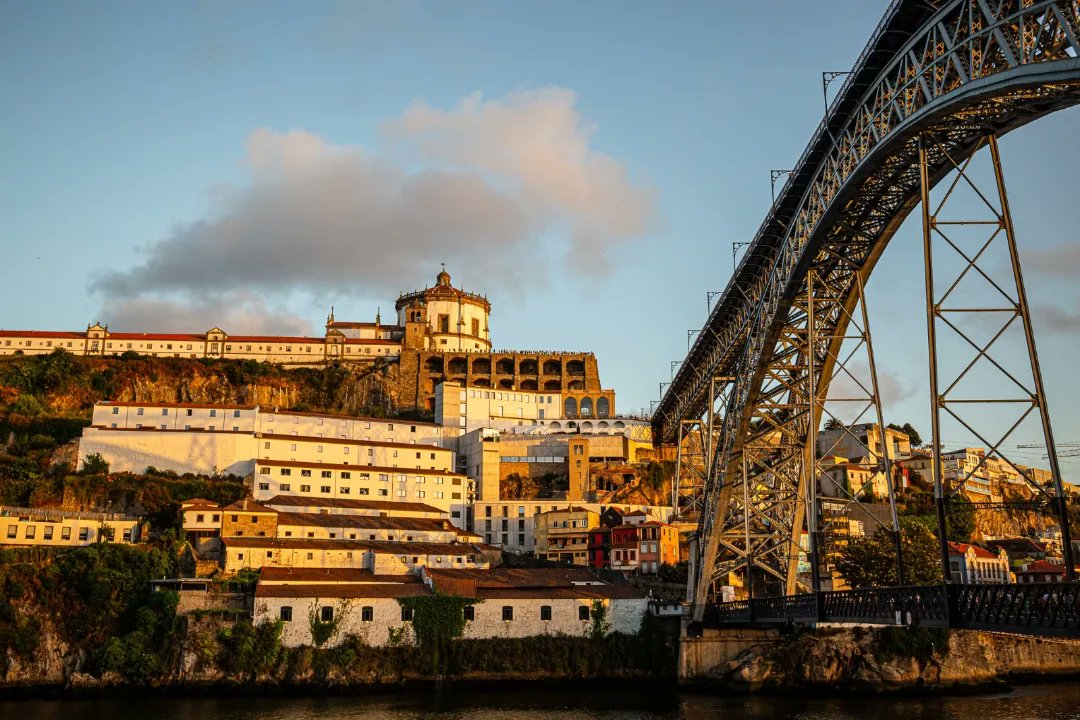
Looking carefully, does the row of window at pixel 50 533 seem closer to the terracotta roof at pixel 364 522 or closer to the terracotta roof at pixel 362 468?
the terracotta roof at pixel 364 522

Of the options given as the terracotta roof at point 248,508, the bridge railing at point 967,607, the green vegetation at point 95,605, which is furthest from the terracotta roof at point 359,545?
the bridge railing at point 967,607

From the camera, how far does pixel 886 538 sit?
5538 centimetres

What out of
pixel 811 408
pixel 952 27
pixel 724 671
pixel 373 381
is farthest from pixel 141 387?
pixel 952 27

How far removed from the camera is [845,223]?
29516mm

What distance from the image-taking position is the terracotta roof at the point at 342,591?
42.8 m

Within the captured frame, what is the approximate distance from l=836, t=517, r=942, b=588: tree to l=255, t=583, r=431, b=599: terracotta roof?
913 inches

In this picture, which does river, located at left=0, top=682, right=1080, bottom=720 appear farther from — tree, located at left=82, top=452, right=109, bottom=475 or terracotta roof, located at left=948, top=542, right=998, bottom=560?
tree, located at left=82, top=452, right=109, bottom=475

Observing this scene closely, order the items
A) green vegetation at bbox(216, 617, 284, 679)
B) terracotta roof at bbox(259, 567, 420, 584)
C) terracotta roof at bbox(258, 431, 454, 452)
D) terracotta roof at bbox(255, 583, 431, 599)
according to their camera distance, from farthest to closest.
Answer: terracotta roof at bbox(258, 431, 454, 452) < terracotta roof at bbox(259, 567, 420, 584) < terracotta roof at bbox(255, 583, 431, 599) < green vegetation at bbox(216, 617, 284, 679)

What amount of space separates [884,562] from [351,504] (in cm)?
3186

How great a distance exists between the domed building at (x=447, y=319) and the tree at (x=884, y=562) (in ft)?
165

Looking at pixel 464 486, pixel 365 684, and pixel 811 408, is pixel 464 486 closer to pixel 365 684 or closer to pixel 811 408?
pixel 365 684

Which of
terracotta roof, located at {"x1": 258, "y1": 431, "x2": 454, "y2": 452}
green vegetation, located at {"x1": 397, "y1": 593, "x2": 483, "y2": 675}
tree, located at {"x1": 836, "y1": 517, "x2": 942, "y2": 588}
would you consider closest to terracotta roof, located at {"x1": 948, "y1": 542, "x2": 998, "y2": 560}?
tree, located at {"x1": 836, "y1": 517, "x2": 942, "y2": 588}

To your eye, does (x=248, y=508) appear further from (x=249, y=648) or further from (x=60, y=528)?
(x=249, y=648)

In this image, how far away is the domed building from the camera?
96188 millimetres
